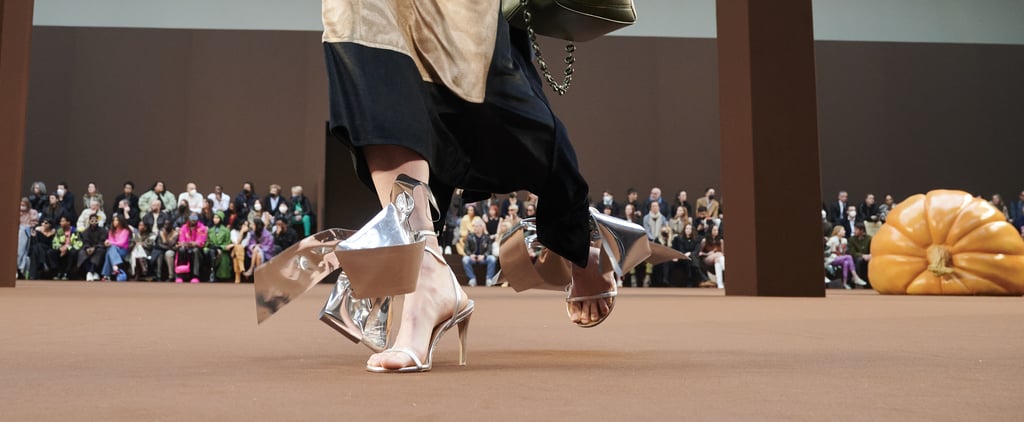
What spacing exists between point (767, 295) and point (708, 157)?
26.6ft

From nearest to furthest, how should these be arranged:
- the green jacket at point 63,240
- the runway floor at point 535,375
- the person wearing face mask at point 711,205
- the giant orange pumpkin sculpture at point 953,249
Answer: the runway floor at point 535,375, the giant orange pumpkin sculpture at point 953,249, the green jacket at point 63,240, the person wearing face mask at point 711,205

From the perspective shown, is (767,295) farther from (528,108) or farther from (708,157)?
(708,157)

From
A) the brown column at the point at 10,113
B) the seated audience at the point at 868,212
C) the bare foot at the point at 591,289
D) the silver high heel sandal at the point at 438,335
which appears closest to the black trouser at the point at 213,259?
the brown column at the point at 10,113

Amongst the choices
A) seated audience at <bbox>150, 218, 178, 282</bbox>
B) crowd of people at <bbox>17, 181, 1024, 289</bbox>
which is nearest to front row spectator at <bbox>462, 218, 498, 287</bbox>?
crowd of people at <bbox>17, 181, 1024, 289</bbox>

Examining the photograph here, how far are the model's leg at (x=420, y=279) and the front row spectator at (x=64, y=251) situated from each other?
386 inches

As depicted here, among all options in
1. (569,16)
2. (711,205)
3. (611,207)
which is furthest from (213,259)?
(569,16)

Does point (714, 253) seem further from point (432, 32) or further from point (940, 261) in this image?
point (432, 32)

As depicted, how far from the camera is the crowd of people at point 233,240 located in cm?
988

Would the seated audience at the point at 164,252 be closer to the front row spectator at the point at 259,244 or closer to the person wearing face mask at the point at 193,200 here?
the person wearing face mask at the point at 193,200

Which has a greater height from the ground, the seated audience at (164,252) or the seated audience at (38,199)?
the seated audience at (38,199)

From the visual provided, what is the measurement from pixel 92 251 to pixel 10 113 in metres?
4.52

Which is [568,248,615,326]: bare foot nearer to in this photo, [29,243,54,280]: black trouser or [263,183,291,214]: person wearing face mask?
[263,183,291,214]: person wearing face mask

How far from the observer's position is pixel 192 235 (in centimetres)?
1019

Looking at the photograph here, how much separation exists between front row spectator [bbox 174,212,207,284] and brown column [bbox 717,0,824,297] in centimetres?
676
